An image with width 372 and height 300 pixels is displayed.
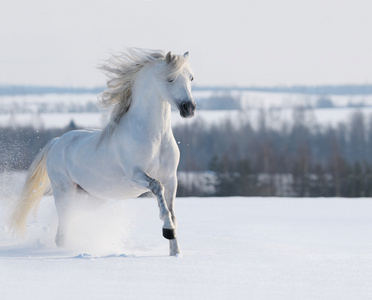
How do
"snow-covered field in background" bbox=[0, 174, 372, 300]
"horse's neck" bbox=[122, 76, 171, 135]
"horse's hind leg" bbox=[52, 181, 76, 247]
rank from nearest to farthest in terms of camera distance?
"snow-covered field in background" bbox=[0, 174, 372, 300], "horse's neck" bbox=[122, 76, 171, 135], "horse's hind leg" bbox=[52, 181, 76, 247]

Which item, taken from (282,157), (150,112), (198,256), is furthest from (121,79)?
(282,157)

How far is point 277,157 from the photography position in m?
44.8

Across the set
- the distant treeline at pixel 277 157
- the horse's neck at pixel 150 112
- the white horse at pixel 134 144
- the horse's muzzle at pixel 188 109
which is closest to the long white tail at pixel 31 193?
the white horse at pixel 134 144

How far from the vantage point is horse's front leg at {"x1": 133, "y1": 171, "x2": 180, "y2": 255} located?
5.62 meters

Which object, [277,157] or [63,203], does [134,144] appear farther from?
[277,157]

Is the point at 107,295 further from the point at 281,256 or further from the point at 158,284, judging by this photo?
the point at 281,256

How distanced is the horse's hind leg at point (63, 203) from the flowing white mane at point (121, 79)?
2.77 ft

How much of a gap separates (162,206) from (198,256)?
0.50 m

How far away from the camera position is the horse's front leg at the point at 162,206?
562cm

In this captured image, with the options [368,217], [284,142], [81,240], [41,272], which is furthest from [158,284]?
[284,142]

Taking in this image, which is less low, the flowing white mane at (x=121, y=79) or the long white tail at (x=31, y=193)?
the flowing white mane at (x=121, y=79)

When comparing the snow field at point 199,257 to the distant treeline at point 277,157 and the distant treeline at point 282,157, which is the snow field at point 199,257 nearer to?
the distant treeline at point 277,157

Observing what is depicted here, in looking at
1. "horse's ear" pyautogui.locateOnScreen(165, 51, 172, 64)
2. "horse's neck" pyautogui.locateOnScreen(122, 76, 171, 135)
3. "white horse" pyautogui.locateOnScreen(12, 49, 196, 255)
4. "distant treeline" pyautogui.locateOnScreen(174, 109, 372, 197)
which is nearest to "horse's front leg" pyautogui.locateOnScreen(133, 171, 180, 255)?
"white horse" pyautogui.locateOnScreen(12, 49, 196, 255)

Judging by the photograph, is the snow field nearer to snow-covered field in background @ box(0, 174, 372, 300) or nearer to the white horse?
snow-covered field in background @ box(0, 174, 372, 300)
